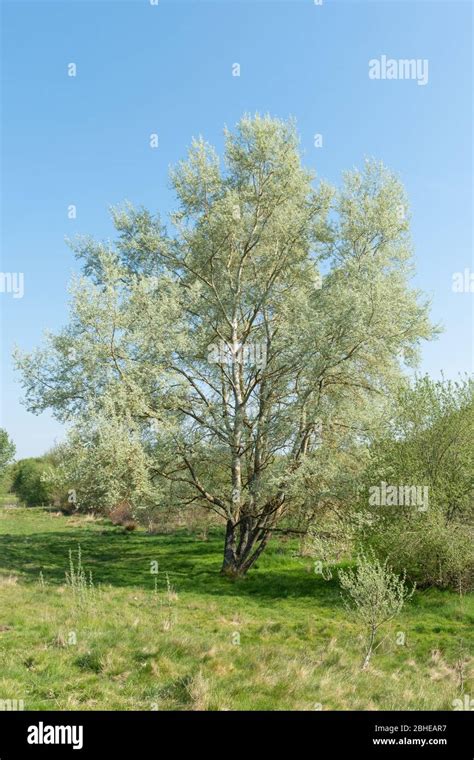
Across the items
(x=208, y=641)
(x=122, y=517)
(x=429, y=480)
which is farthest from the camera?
(x=122, y=517)

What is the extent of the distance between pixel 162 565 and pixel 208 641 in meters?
15.9

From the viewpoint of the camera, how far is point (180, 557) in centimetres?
3147

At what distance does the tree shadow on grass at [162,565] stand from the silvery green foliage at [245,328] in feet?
6.84

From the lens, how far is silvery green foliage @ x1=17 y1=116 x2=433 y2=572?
23234 millimetres

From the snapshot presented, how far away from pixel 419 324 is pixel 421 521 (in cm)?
889

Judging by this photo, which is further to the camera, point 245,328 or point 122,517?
point 122,517

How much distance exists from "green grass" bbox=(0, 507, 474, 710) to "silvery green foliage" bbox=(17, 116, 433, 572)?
14.1 ft

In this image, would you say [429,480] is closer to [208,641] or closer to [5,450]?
[208,641]

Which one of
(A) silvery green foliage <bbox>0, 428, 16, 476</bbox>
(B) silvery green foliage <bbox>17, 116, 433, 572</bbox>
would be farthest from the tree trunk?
(A) silvery green foliage <bbox>0, 428, 16, 476</bbox>

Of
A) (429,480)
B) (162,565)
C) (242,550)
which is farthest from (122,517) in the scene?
(429,480)

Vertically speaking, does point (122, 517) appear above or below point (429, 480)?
below

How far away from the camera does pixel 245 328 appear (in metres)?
28.1

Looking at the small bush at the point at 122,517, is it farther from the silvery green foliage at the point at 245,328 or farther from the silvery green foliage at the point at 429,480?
the silvery green foliage at the point at 429,480
